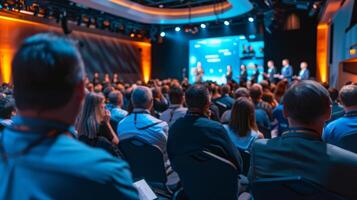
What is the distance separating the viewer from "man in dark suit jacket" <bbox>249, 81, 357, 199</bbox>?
5.02ft

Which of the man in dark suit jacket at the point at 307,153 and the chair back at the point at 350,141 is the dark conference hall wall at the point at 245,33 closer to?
the chair back at the point at 350,141

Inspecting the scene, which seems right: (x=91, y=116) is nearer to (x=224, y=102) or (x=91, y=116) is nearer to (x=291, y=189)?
(x=291, y=189)

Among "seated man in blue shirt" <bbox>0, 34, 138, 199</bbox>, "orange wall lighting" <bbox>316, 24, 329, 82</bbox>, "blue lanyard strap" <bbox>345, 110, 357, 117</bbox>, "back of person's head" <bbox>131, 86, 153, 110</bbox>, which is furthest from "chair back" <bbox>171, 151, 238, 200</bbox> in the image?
"orange wall lighting" <bbox>316, 24, 329, 82</bbox>

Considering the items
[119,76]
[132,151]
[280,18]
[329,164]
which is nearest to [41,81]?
[329,164]

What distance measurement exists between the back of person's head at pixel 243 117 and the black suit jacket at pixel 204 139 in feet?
2.15

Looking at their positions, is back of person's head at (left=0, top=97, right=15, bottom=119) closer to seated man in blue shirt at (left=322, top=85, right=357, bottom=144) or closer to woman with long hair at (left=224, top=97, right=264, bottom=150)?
woman with long hair at (left=224, top=97, right=264, bottom=150)

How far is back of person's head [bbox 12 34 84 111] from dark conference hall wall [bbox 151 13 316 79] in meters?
13.5

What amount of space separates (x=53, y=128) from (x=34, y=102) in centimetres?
8

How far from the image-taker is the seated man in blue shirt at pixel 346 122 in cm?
270

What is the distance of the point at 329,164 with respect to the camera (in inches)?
60.3

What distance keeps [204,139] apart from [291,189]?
1.03m

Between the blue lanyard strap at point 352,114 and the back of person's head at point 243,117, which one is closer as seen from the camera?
the blue lanyard strap at point 352,114

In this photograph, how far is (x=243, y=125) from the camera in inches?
123

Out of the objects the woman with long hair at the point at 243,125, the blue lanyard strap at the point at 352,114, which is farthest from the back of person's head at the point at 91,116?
the blue lanyard strap at the point at 352,114
